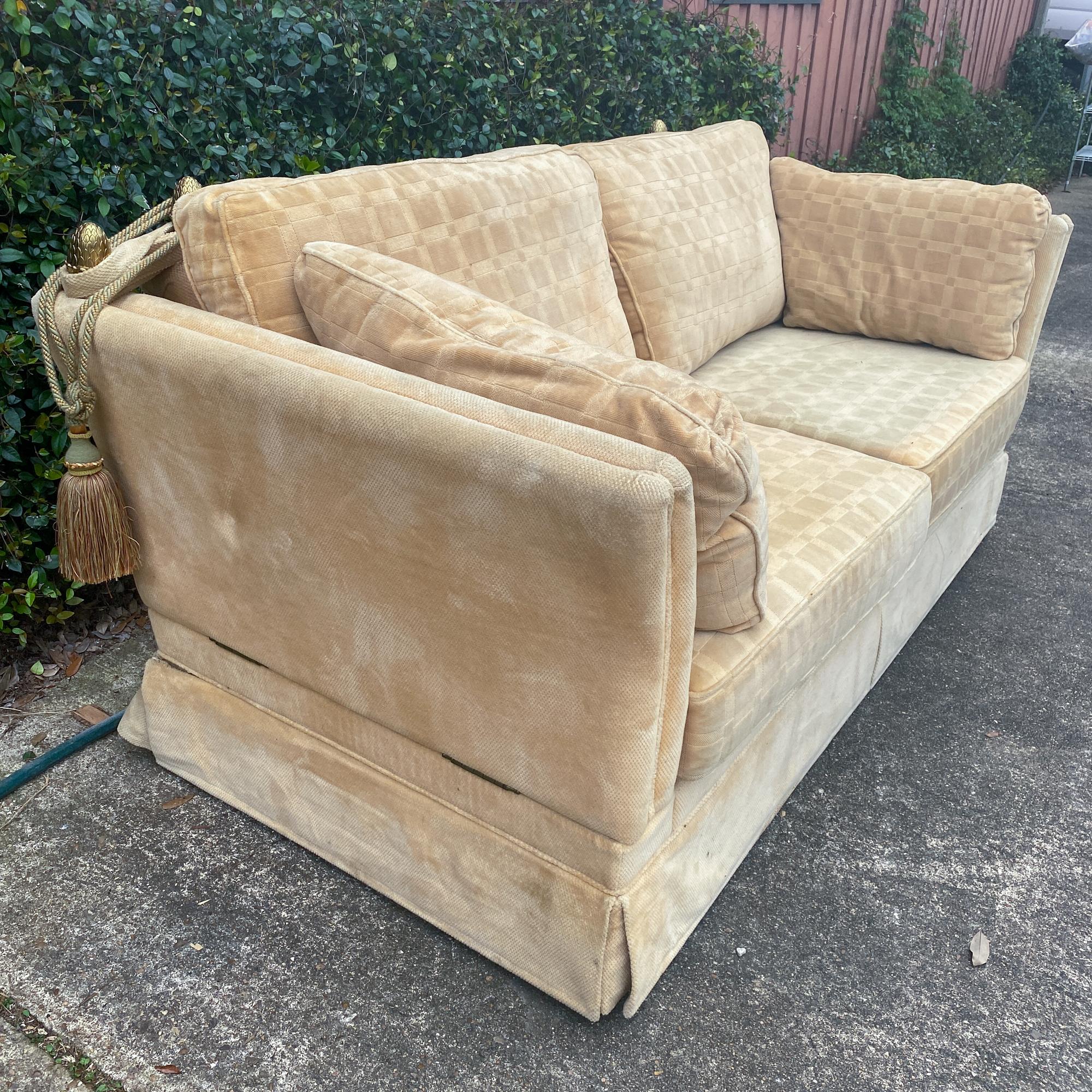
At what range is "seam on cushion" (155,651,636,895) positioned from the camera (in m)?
1.31

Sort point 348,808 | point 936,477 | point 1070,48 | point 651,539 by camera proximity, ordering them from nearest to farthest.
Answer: point 651,539 → point 348,808 → point 936,477 → point 1070,48

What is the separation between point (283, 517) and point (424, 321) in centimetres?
32

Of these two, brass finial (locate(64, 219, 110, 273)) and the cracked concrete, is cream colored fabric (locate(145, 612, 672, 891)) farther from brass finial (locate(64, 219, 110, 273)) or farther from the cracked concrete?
brass finial (locate(64, 219, 110, 273))

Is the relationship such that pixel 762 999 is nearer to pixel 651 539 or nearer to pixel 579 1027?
pixel 579 1027

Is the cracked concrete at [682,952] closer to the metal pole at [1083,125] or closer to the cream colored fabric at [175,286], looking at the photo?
the cream colored fabric at [175,286]

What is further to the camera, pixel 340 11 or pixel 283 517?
pixel 340 11

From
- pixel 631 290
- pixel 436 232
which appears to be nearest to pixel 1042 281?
pixel 631 290

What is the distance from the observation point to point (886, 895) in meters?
1.58

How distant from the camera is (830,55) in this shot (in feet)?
17.1

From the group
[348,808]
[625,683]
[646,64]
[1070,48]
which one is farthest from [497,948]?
[1070,48]

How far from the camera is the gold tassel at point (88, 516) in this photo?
4.77 ft

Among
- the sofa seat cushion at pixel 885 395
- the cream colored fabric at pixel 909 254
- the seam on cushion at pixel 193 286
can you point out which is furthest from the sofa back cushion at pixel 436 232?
the cream colored fabric at pixel 909 254

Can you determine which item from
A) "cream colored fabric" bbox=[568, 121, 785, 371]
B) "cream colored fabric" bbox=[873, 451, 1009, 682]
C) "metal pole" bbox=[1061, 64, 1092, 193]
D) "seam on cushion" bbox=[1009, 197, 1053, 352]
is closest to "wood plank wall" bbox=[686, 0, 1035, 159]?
"metal pole" bbox=[1061, 64, 1092, 193]

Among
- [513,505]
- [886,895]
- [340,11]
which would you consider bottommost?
[886,895]
